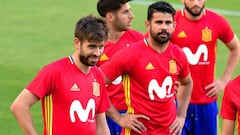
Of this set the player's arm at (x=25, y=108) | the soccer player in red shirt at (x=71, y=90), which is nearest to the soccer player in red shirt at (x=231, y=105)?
the soccer player in red shirt at (x=71, y=90)

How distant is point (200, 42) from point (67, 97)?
2632 millimetres

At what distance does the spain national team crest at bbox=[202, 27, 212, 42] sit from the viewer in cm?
895

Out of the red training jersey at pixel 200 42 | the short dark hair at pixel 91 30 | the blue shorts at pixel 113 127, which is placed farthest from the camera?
the red training jersey at pixel 200 42

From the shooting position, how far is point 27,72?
1340 cm

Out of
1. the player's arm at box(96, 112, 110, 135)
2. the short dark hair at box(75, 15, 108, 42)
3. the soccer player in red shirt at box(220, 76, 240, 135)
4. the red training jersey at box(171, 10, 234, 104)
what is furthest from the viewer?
the red training jersey at box(171, 10, 234, 104)

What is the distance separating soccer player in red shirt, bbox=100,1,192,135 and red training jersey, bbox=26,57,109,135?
A: 0.72 m

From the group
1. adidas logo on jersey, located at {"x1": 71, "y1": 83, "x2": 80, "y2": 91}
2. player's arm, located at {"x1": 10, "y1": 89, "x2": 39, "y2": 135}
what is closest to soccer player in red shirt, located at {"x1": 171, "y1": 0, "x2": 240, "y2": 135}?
adidas logo on jersey, located at {"x1": 71, "y1": 83, "x2": 80, "y2": 91}

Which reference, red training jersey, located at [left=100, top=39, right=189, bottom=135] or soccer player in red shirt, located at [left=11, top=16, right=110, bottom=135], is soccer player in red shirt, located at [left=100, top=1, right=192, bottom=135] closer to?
red training jersey, located at [left=100, top=39, right=189, bottom=135]

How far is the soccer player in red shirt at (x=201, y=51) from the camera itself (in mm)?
8922

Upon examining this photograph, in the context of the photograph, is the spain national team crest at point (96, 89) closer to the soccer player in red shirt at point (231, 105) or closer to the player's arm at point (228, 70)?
the soccer player in red shirt at point (231, 105)

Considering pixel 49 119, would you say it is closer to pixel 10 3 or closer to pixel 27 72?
pixel 27 72

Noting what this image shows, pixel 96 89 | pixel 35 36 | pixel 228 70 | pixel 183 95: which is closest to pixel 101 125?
pixel 96 89

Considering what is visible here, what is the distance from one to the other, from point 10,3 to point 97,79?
11.4m

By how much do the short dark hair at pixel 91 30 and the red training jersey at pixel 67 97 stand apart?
265mm
